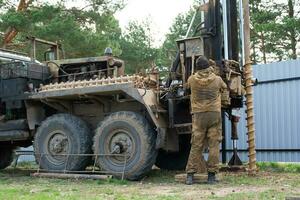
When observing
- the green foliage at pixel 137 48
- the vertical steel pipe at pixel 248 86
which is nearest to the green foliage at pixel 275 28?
the green foliage at pixel 137 48

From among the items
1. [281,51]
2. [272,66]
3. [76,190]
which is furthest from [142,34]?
[76,190]

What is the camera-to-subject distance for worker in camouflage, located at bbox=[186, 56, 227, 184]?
26.2 ft

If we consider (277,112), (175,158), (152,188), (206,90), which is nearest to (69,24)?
(277,112)

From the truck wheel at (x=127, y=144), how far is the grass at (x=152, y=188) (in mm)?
293

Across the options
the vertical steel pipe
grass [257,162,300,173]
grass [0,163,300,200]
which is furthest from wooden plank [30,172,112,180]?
grass [257,162,300,173]

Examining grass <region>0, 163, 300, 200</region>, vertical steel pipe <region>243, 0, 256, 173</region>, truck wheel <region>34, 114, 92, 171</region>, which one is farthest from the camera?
truck wheel <region>34, 114, 92, 171</region>

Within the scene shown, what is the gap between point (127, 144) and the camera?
8812mm

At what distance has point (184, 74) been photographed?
8.89 meters

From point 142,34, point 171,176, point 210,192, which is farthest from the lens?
point 142,34

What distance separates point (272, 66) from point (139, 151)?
18.4 feet

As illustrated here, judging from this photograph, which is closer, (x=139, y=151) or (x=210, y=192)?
(x=210, y=192)

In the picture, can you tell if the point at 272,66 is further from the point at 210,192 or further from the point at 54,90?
the point at 210,192

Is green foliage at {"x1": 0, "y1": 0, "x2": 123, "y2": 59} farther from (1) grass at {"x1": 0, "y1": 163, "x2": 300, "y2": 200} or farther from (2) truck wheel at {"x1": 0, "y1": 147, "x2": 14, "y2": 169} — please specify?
(1) grass at {"x1": 0, "y1": 163, "x2": 300, "y2": 200}

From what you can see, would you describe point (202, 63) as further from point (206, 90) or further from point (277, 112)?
point (277, 112)
